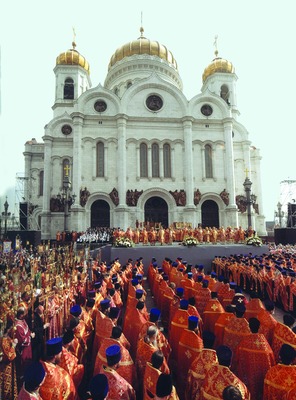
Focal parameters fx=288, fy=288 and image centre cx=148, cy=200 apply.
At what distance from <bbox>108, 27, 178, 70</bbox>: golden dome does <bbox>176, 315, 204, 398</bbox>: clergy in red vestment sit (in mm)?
34415

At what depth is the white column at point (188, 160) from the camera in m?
25.6

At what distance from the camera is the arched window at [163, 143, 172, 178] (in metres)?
26.5

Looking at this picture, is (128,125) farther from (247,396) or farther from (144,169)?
(247,396)

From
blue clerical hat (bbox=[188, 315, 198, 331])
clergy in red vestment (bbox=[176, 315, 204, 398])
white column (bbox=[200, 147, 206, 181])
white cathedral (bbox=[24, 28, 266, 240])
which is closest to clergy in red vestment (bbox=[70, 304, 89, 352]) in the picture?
clergy in red vestment (bbox=[176, 315, 204, 398])

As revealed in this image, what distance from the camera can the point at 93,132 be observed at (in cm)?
2631

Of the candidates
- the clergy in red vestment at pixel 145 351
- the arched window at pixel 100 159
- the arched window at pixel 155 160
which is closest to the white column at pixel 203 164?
the arched window at pixel 155 160

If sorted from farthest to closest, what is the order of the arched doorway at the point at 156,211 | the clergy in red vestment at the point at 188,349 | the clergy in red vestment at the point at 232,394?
the arched doorway at the point at 156,211 < the clergy in red vestment at the point at 188,349 < the clergy in red vestment at the point at 232,394

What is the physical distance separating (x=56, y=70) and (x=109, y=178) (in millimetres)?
15283

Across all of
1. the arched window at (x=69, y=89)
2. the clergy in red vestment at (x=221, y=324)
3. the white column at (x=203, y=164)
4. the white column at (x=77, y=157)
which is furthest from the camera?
the arched window at (x=69, y=89)

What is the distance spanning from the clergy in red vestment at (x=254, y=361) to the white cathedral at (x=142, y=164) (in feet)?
67.4

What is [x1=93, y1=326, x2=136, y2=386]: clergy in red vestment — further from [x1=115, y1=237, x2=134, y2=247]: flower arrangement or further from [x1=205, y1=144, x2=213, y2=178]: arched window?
[x1=205, y1=144, x2=213, y2=178]: arched window

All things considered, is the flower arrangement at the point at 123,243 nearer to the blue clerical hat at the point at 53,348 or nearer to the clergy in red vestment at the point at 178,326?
the clergy in red vestment at the point at 178,326

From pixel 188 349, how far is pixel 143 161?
Answer: 23.1m

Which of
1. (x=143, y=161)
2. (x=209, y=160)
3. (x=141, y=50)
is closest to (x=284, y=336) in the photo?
(x=143, y=161)
